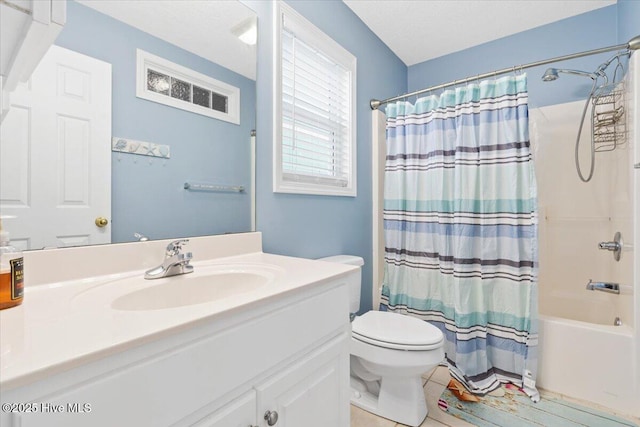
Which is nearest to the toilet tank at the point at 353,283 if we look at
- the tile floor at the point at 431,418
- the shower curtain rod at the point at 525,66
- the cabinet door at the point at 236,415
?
the tile floor at the point at 431,418

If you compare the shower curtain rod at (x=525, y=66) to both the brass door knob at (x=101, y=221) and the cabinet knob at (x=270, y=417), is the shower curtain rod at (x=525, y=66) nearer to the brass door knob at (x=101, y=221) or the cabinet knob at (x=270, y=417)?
the brass door knob at (x=101, y=221)

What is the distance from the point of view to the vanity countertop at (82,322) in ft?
1.40

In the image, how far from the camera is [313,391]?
90 cm

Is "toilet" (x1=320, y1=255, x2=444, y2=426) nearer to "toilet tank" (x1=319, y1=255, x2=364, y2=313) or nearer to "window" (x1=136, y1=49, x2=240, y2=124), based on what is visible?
"toilet tank" (x1=319, y1=255, x2=364, y2=313)

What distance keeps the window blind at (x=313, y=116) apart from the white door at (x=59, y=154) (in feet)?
2.54

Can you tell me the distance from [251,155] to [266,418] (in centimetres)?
103

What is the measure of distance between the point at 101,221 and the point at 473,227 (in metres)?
1.83

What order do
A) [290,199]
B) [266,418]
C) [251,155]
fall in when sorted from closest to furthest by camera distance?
[266,418]
[251,155]
[290,199]

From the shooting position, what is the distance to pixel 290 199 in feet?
5.14

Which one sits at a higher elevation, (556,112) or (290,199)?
(556,112)

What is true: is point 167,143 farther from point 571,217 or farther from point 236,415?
point 571,217

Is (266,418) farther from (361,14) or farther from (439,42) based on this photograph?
(439,42)

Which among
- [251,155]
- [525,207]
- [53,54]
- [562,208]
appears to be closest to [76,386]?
[53,54]

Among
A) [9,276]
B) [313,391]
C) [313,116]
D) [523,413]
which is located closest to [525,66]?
[313,116]
